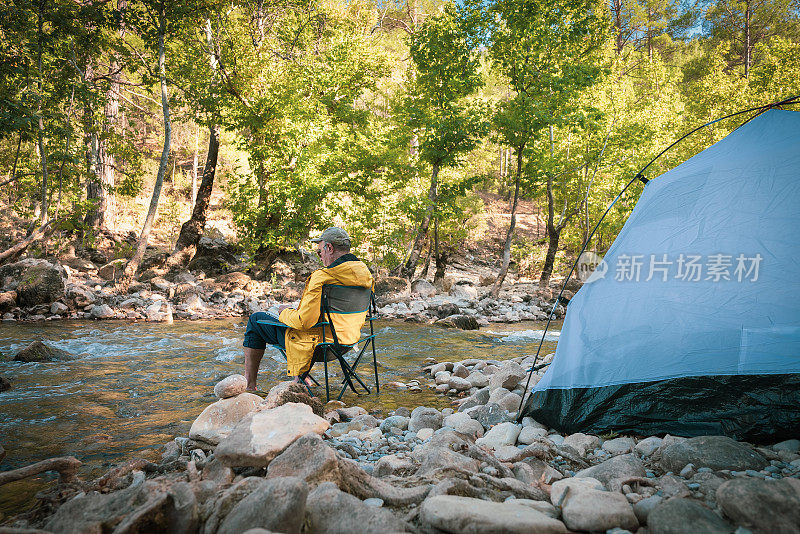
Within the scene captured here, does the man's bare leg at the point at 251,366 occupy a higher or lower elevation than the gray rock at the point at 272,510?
lower

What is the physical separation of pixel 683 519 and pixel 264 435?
199 centimetres

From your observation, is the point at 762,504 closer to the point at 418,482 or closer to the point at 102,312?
the point at 418,482

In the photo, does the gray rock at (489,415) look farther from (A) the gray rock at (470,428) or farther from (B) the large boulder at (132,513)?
(B) the large boulder at (132,513)

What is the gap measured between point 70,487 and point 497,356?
5427 millimetres

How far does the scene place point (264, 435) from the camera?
239 cm

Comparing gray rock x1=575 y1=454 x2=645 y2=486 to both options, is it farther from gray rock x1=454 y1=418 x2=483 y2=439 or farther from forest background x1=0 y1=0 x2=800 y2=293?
forest background x1=0 y1=0 x2=800 y2=293

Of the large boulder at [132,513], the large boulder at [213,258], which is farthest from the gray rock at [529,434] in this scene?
the large boulder at [213,258]

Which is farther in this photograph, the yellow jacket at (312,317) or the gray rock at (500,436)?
the yellow jacket at (312,317)

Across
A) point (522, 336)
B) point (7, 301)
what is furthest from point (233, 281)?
point (522, 336)

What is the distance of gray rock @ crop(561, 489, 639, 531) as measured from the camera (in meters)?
1.71

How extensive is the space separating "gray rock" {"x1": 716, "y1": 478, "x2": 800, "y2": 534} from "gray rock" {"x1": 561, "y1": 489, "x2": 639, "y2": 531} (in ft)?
1.15

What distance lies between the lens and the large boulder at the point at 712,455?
2254 millimetres

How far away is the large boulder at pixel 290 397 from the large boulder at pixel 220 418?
144mm

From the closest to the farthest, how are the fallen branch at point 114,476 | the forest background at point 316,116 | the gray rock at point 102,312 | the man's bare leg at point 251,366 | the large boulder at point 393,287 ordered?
1. the fallen branch at point 114,476
2. the man's bare leg at point 251,366
3. the gray rock at point 102,312
4. the forest background at point 316,116
5. the large boulder at point 393,287
